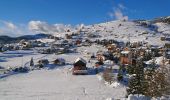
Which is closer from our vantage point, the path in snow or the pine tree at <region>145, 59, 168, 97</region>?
the pine tree at <region>145, 59, 168, 97</region>

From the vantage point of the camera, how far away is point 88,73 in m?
92.8

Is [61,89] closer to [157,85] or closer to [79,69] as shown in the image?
[157,85]

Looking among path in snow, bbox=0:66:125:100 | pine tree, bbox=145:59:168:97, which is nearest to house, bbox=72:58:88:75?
path in snow, bbox=0:66:125:100

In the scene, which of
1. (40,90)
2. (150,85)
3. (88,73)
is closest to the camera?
(150,85)

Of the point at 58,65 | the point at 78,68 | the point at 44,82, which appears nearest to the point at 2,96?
the point at 44,82

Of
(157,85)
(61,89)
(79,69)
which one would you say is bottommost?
(61,89)

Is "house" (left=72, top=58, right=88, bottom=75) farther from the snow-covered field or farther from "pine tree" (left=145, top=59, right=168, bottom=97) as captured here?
"pine tree" (left=145, top=59, right=168, bottom=97)

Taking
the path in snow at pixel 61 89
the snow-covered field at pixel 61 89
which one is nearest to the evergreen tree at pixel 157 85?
the snow-covered field at pixel 61 89

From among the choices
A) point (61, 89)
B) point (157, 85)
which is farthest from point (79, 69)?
point (157, 85)

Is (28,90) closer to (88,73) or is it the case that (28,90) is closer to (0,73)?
(88,73)

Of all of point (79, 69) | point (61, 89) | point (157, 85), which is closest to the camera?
point (157, 85)

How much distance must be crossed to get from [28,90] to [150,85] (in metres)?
24.5

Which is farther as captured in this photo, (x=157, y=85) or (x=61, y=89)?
(x=61, y=89)

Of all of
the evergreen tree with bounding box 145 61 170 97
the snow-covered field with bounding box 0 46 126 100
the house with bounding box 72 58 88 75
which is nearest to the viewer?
the evergreen tree with bounding box 145 61 170 97
